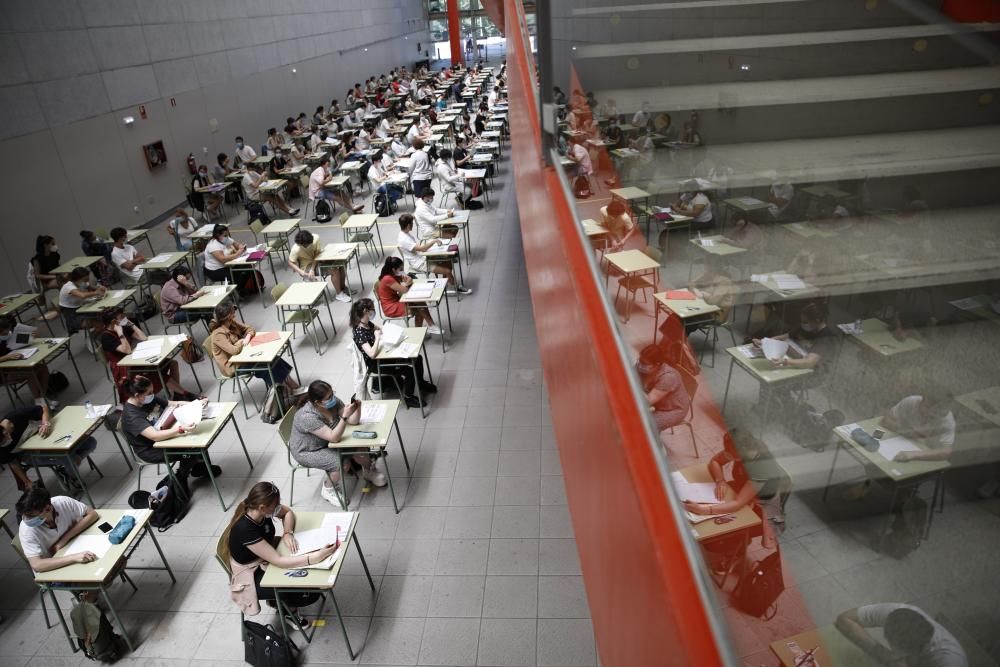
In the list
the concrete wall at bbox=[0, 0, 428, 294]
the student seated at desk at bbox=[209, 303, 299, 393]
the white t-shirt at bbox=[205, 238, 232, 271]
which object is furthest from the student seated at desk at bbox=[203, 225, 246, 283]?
the concrete wall at bbox=[0, 0, 428, 294]

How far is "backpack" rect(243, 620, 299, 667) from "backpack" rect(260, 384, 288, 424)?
297 centimetres

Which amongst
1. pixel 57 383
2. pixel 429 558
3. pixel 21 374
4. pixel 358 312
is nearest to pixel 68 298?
pixel 57 383

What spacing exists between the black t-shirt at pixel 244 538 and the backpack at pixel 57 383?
17.2ft

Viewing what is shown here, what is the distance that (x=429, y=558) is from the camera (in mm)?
5305

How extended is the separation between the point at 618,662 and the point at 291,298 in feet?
23.1

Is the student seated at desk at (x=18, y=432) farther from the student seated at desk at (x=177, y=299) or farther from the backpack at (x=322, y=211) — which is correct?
the backpack at (x=322, y=211)

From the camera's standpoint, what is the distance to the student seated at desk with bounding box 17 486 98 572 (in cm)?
443

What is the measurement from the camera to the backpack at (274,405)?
274 inches

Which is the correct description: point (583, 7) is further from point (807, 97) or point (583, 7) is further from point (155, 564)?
point (155, 564)

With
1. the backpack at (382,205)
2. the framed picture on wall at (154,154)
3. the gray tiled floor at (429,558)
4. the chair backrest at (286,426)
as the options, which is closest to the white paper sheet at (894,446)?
the gray tiled floor at (429,558)

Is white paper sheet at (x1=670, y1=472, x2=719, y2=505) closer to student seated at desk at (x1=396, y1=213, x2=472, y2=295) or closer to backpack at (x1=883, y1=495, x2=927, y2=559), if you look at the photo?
backpack at (x1=883, y1=495, x2=927, y2=559)

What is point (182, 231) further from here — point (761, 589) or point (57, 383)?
point (761, 589)

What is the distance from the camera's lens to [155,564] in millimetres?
5410

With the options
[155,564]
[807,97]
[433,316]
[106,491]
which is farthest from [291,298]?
[807,97]
